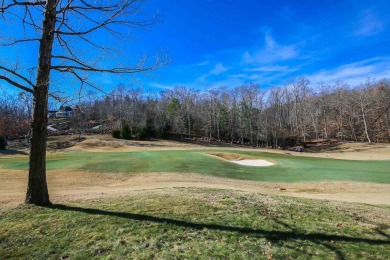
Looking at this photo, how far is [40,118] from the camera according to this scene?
278 inches

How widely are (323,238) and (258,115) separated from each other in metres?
67.3

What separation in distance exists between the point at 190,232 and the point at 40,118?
4.71 meters

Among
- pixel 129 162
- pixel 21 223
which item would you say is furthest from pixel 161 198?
pixel 129 162

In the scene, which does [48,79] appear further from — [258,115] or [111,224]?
[258,115]

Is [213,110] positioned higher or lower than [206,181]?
higher

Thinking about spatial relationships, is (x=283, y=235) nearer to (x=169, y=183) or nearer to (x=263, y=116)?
(x=169, y=183)

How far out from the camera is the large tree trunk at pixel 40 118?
704cm

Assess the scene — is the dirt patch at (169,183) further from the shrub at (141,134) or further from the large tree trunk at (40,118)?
the shrub at (141,134)

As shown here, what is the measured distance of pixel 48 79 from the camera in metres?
7.07

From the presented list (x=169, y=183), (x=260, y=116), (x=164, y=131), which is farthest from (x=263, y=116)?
(x=169, y=183)

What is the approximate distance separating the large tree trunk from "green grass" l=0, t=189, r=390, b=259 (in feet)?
1.55

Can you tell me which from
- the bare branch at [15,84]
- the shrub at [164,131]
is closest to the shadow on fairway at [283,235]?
the bare branch at [15,84]

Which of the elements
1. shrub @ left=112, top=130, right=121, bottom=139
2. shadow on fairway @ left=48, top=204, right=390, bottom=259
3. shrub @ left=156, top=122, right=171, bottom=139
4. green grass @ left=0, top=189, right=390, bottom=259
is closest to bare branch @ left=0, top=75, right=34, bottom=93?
green grass @ left=0, top=189, right=390, bottom=259

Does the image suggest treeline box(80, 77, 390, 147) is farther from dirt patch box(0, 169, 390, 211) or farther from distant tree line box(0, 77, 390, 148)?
dirt patch box(0, 169, 390, 211)
